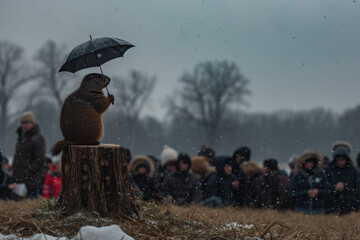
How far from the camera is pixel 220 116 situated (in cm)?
2866

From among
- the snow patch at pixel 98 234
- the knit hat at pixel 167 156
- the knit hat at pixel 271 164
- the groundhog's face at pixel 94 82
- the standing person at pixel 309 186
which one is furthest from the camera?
the knit hat at pixel 167 156

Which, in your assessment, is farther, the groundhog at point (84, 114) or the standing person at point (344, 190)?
the standing person at point (344, 190)

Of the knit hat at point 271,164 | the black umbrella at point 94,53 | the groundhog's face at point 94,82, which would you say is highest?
the black umbrella at point 94,53

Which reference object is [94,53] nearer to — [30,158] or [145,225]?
[145,225]

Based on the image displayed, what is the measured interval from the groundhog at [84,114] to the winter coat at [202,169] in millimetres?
4371

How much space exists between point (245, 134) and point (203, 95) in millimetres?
7756

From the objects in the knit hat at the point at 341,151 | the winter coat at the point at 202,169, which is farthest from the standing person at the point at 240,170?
the knit hat at the point at 341,151

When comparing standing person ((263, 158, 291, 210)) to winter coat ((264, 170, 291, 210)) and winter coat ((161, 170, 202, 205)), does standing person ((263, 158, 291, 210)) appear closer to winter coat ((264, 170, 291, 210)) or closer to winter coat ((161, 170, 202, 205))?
winter coat ((264, 170, 291, 210))

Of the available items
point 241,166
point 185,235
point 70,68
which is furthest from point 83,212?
point 241,166

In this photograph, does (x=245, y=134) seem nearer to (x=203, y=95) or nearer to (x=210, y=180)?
(x=203, y=95)

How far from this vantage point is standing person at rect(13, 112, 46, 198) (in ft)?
26.6

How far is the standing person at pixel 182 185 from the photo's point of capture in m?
8.03

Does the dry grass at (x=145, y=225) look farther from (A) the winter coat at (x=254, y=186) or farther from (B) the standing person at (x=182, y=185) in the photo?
(A) the winter coat at (x=254, y=186)

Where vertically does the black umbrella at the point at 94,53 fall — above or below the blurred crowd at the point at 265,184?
above
